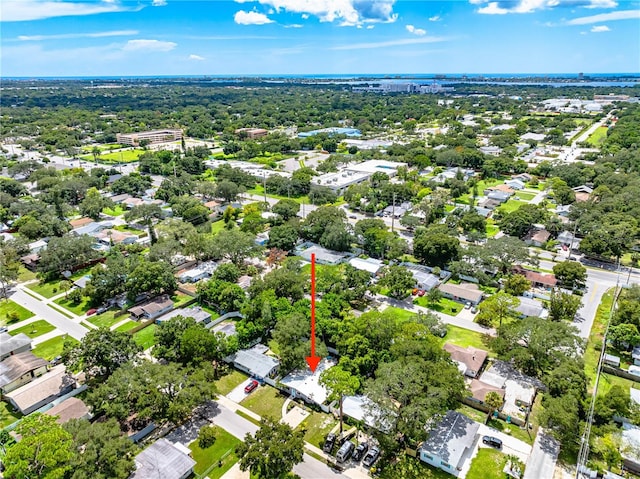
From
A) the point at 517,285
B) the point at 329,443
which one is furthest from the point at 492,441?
the point at 517,285

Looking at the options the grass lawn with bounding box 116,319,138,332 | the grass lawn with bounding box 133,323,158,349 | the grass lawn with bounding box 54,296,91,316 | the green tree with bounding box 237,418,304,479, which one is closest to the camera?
the green tree with bounding box 237,418,304,479

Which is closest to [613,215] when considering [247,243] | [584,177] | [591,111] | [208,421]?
[584,177]

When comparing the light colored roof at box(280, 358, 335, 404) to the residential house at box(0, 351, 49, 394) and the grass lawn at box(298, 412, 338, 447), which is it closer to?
the grass lawn at box(298, 412, 338, 447)

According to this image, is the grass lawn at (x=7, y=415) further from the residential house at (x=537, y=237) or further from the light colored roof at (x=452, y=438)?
the residential house at (x=537, y=237)

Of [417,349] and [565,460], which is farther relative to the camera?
[417,349]

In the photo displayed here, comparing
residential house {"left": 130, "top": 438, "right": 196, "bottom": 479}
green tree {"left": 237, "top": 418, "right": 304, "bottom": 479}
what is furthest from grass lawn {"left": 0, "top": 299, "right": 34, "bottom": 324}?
green tree {"left": 237, "top": 418, "right": 304, "bottom": 479}

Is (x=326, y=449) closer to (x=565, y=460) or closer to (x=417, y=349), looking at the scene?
(x=417, y=349)

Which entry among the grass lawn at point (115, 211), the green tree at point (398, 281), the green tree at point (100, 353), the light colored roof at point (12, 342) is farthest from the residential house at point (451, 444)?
the grass lawn at point (115, 211)
